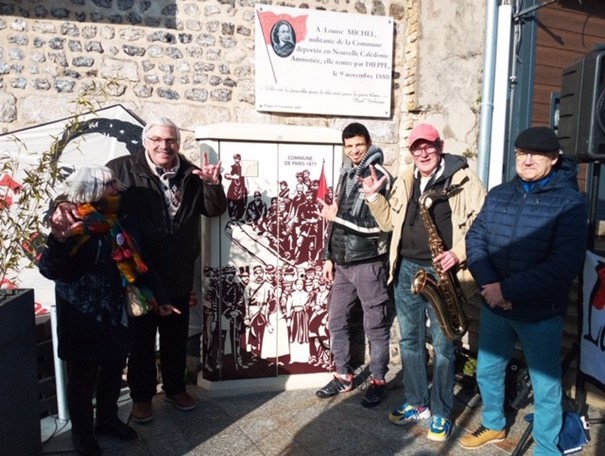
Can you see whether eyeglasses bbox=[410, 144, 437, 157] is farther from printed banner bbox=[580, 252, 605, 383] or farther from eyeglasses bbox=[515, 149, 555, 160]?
printed banner bbox=[580, 252, 605, 383]

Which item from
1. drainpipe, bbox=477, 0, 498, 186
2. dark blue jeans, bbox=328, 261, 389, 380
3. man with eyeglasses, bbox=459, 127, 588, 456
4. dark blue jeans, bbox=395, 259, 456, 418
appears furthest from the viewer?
drainpipe, bbox=477, 0, 498, 186

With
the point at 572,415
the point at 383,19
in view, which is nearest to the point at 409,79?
the point at 383,19

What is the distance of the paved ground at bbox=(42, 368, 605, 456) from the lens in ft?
10.0

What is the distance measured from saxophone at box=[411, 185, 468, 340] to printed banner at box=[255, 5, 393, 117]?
165 centimetres

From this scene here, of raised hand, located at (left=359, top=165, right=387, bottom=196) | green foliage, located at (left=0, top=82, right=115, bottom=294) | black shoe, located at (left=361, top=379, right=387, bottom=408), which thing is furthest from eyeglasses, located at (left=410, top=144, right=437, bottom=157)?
green foliage, located at (left=0, top=82, right=115, bottom=294)

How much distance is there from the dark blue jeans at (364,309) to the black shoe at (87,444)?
1.68 metres

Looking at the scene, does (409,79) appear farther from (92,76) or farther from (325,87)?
(92,76)

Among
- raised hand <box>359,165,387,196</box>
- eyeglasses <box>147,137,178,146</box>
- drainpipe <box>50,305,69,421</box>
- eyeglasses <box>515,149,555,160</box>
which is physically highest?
eyeglasses <box>147,137,178,146</box>

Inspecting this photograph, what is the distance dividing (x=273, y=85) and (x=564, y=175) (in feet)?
7.92

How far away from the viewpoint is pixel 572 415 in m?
2.82

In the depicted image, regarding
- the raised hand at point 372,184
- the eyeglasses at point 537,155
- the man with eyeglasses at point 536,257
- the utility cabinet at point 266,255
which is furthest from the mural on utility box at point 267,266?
the eyeglasses at point 537,155

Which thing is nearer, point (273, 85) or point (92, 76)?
point (92, 76)

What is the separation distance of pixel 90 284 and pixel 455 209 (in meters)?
2.10

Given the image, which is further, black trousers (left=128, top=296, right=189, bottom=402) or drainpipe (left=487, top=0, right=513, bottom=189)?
drainpipe (left=487, top=0, right=513, bottom=189)
